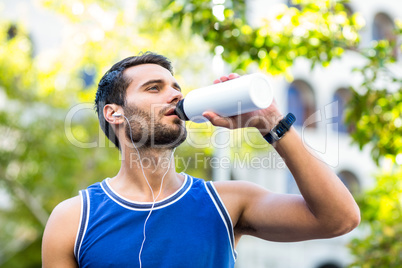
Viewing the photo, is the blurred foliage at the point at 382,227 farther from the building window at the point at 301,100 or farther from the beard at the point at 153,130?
the building window at the point at 301,100

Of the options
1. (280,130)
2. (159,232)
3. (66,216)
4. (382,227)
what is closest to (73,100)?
(382,227)

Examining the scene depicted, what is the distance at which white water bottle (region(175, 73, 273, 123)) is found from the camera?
6.07 ft

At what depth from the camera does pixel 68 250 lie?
82.0 inches

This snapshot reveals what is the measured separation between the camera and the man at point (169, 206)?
A: 1.96 m

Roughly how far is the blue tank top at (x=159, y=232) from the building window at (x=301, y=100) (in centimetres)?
1493

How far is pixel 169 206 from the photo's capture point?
2197 millimetres

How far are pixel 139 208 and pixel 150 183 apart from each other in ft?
0.59

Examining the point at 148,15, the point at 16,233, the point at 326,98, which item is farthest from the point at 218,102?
the point at 326,98

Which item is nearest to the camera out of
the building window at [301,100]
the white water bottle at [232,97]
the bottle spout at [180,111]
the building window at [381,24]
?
the white water bottle at [232,97]

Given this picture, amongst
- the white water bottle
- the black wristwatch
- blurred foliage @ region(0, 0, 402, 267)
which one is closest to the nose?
the white water bottle

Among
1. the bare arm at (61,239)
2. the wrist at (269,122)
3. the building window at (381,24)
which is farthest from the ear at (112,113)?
the building window at (381,24)

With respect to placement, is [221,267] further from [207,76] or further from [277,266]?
[277,266]

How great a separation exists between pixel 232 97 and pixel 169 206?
24.5 inches

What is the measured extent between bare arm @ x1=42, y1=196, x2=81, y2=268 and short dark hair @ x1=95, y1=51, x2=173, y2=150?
25.2 inches
